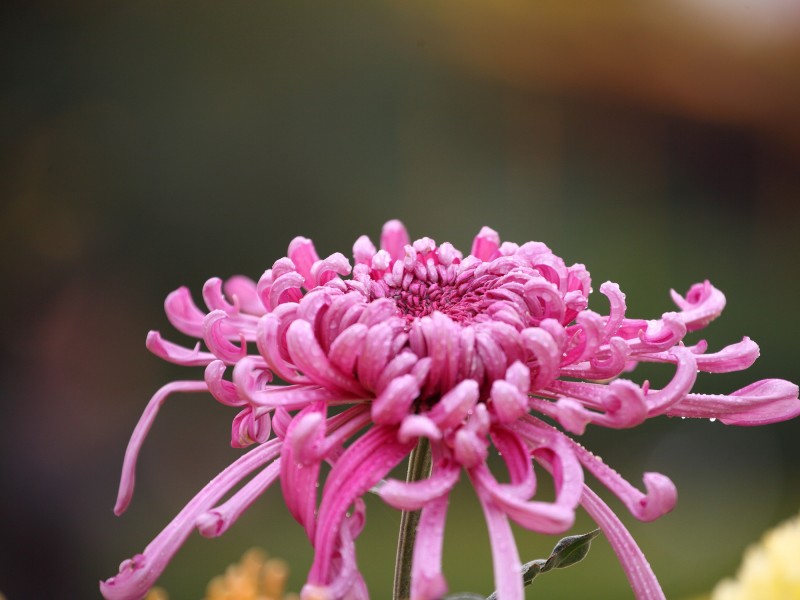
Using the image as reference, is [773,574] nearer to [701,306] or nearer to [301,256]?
[701,306]

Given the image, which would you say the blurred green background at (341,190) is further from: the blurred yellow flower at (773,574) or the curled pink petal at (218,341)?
the blurred yellow flower at (773,574)

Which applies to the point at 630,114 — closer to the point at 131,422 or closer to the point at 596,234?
the point at 596,234

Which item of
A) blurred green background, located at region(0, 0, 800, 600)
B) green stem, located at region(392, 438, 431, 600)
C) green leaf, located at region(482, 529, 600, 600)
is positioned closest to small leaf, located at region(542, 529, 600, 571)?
green leaf, located at region(482, 529, 600, 600)

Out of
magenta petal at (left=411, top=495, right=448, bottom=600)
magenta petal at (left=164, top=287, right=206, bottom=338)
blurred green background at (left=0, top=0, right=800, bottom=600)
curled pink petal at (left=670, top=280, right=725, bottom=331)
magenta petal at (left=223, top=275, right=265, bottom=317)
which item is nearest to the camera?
magenta petal at (left=411, top=495, right=448, bottom=600)

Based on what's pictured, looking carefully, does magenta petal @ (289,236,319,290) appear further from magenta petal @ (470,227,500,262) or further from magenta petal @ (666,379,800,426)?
magenta petal @ (666,379,800,426)

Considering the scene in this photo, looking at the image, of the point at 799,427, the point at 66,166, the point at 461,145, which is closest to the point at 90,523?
the point at 66,166
